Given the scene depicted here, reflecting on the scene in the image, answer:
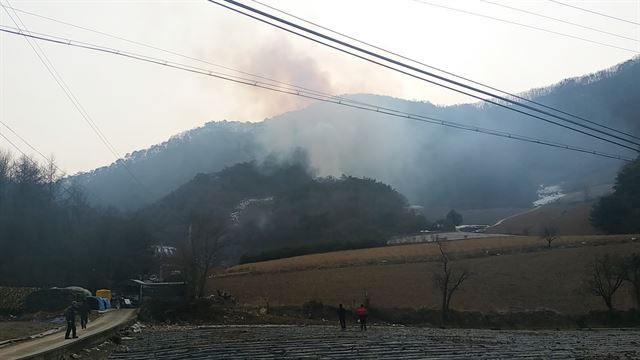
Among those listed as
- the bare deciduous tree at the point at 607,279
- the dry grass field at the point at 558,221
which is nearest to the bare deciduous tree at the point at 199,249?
the bare deciduous tree at the point at 607,279

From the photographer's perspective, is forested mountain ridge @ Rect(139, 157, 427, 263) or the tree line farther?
forested mountain ridge @ Rect(139, 157, 427, 263)

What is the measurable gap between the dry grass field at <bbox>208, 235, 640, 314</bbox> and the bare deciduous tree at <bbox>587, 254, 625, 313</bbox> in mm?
1252

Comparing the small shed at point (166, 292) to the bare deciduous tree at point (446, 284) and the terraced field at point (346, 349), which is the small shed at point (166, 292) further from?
the terraced field at point (346, 349)

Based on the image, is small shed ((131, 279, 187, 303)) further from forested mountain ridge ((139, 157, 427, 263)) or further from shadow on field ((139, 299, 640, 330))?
forested mountain ridge ((139, 157, 427, 263))

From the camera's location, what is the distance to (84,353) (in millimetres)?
26141

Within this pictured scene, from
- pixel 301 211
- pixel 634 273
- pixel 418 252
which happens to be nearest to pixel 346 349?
pixel 634 273


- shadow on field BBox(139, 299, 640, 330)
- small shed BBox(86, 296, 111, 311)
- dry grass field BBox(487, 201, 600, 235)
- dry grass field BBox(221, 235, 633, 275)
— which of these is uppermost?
dry grass field BBox(487, 201, 600, 235)

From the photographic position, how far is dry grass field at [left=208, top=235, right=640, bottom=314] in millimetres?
57344

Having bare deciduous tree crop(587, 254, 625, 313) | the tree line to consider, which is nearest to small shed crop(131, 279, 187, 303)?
the tree line

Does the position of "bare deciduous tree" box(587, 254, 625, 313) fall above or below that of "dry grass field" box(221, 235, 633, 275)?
below

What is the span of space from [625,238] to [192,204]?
6229 centimetres

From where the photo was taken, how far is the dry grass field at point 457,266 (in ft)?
188

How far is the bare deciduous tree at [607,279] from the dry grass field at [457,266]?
1252 millimetres

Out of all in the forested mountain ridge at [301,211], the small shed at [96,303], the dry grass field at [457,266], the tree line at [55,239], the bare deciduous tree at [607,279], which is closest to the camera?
the bare deciduous tree at [607,279]
